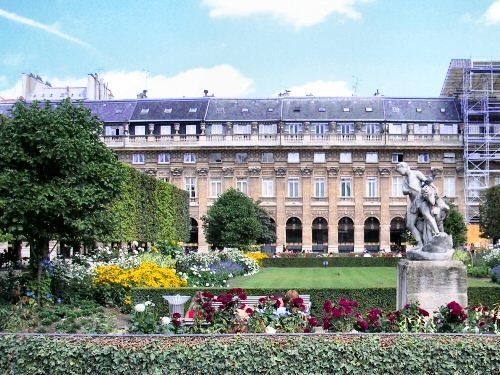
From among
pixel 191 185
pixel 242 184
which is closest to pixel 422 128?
pixel 242 184

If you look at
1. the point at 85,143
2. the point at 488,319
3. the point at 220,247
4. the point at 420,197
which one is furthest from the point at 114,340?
the point at 220,247

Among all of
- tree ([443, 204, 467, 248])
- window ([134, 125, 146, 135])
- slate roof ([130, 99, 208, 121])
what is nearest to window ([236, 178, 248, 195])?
slate roof ([130, 99, 208, 121])

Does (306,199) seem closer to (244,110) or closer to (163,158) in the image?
(244,110)

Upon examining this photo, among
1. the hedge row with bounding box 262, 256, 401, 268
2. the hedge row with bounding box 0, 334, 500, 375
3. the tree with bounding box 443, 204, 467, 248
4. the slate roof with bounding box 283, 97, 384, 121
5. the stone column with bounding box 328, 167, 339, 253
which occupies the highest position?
the slate roof with bounding box 283, 97, 384, 121

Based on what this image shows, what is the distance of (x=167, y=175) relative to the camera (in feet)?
201

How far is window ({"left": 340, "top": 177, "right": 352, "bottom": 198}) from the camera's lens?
60562 mm

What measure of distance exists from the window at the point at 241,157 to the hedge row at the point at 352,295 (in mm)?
41773

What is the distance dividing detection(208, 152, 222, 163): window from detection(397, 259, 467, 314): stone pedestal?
47503mm

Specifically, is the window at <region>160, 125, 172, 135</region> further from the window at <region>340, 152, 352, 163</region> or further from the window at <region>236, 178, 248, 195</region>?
the window at <region>340, 152, 352, 163</region>

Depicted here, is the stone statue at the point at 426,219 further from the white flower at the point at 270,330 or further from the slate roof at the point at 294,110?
the slate roof at the point at 294,110

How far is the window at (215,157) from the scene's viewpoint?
6078cm

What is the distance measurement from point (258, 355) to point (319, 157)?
51.5m

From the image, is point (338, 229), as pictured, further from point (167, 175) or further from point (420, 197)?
point (420, 197)

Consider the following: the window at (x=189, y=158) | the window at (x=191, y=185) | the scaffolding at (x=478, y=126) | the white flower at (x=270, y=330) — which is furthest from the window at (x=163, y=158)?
the white flower at (x=270, y=330)
